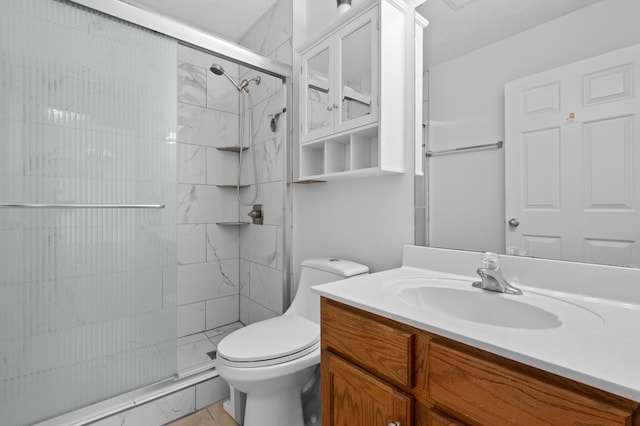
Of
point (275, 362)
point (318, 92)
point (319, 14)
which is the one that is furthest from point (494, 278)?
point (319, 14)

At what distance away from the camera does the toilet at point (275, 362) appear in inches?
44.9

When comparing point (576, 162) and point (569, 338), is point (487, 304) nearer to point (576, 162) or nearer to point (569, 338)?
point (569, 338)

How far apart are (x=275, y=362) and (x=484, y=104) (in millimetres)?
1205

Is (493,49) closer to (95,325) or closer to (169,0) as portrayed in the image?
(95,325)

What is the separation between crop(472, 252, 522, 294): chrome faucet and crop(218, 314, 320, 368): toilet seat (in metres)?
0.71

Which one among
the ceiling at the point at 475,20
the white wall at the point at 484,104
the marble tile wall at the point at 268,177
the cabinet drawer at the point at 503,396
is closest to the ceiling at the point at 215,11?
the marble tile wall at the point at 268,177

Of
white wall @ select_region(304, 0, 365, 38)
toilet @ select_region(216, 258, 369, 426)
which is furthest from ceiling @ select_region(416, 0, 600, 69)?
toilet @ select_region(216, 258, 369, 426)

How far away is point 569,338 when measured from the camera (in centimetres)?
58

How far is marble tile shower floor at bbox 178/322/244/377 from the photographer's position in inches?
63.9

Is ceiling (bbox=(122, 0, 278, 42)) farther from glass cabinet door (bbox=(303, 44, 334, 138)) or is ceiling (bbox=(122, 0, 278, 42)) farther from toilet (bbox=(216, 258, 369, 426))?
toilet (bbox=(216, 258, 369, 426))

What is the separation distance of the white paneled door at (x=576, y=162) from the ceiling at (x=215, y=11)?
1.83 meters

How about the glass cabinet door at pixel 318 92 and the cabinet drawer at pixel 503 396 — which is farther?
the glass cabinet door at pixel 318 92

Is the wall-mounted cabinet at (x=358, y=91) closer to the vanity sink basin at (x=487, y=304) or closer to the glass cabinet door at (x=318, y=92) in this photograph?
the glass cabinet door at (x=318, y=92)

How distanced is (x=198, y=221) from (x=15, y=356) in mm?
1304
